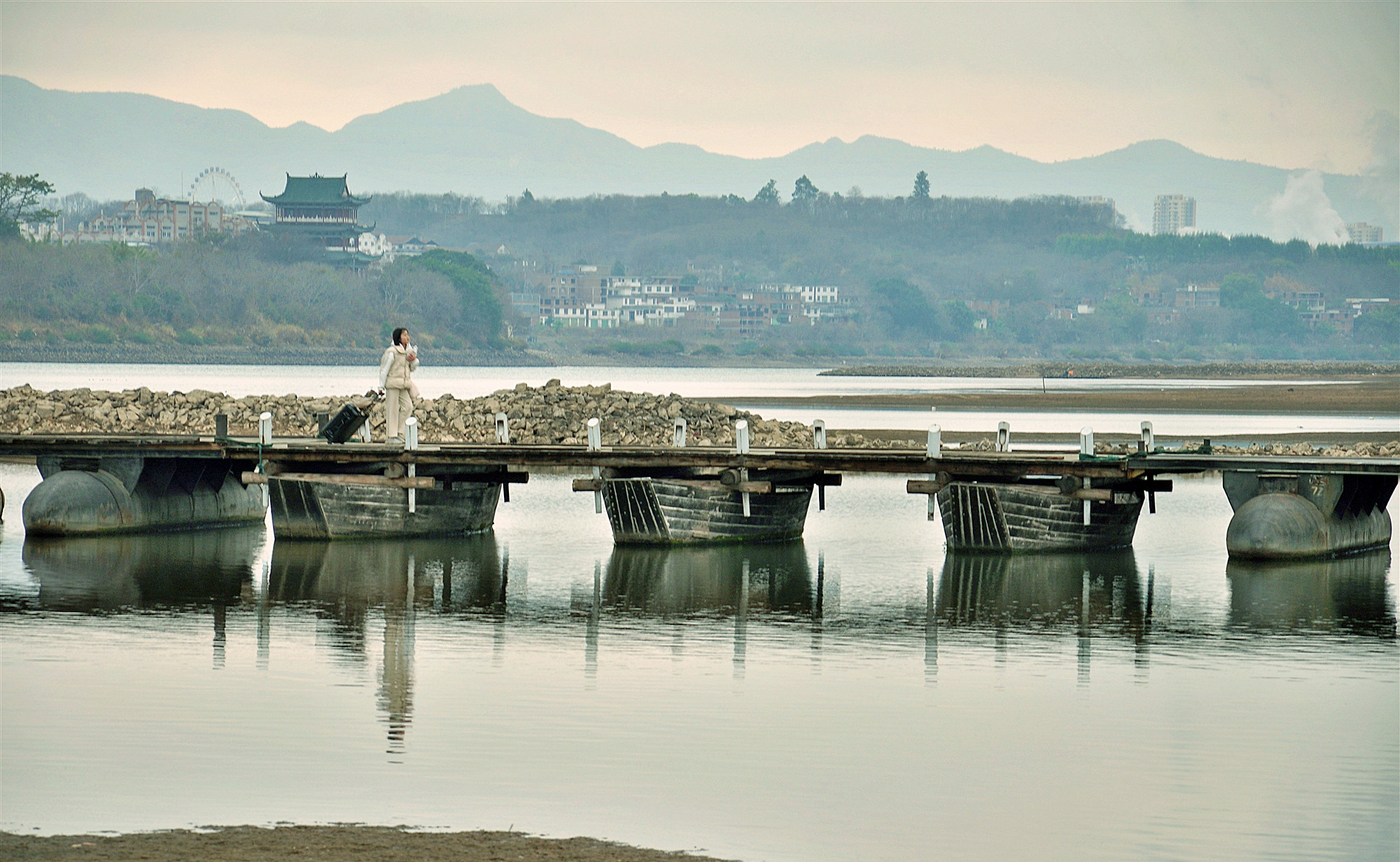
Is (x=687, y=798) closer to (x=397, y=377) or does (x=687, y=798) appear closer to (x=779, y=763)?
(x=779, y=763)

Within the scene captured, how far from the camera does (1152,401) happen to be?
9462cm

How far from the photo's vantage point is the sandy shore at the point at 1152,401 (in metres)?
82.4

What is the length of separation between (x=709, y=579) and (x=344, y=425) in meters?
6.60

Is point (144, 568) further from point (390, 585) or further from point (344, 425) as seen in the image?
point (344, 425)

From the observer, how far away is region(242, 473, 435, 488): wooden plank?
27.4 m

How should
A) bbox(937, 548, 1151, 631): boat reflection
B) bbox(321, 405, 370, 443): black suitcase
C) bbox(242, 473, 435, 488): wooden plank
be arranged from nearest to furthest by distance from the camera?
bbox(937, 548, 1151, 631): boat reflection, bbox(242, 473, 435, 488): wooden plank, bbox(321, 405, 370, 443): black suitcase

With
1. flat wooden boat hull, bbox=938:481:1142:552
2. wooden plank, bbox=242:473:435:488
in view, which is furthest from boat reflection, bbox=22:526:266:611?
flat wooden boat hull, bbox=938:481:1142:552

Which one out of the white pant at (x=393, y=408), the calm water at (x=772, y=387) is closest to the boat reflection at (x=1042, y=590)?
the calm water at (x=772, y=387)

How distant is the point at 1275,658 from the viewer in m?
19.3

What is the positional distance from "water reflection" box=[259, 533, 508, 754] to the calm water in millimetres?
11853

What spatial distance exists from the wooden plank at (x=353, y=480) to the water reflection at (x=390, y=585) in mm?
1060

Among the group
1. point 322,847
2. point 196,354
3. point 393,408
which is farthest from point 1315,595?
point 196,354

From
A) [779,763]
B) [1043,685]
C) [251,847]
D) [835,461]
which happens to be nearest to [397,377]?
[835,461]

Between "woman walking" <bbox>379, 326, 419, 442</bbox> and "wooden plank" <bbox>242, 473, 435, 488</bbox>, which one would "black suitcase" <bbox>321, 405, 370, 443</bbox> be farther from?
"woman walking" <bbox>379, 326, 419, 442</bbox>
